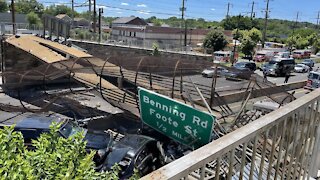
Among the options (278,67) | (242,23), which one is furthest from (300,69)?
(242,23)

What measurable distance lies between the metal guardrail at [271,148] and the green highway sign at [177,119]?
0.70 meters

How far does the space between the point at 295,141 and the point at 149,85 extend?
21.0 feet

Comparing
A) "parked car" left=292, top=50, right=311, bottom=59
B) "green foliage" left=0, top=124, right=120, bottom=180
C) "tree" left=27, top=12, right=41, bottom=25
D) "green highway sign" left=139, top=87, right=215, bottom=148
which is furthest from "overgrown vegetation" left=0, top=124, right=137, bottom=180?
"tree" left=27, top=12, right=41, bottom=25

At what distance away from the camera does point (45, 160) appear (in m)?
1.51

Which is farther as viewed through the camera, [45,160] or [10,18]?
[10,18]

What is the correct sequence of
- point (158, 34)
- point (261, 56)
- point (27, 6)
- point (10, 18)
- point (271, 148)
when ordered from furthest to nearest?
point (27, 6) → point (10, 18) → point (158, 34) → point (261, 56) → point (271, 148)

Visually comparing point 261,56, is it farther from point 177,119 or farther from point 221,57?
point 177,119

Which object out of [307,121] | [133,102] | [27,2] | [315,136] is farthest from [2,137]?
[27,2]

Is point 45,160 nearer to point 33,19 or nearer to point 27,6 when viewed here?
point 33,19

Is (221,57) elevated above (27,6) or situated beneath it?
situated beneath

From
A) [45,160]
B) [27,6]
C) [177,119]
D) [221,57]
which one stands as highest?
[27,6]

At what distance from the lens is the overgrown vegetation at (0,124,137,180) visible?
1.36 metres

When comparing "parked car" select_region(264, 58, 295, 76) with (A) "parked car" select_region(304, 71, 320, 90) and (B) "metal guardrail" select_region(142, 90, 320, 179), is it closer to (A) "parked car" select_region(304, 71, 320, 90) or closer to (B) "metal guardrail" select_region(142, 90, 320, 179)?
(A) "parked car" select_region(304, 71, 320, 90)

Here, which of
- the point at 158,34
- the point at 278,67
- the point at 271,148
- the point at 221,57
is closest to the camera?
the point at 271,148
